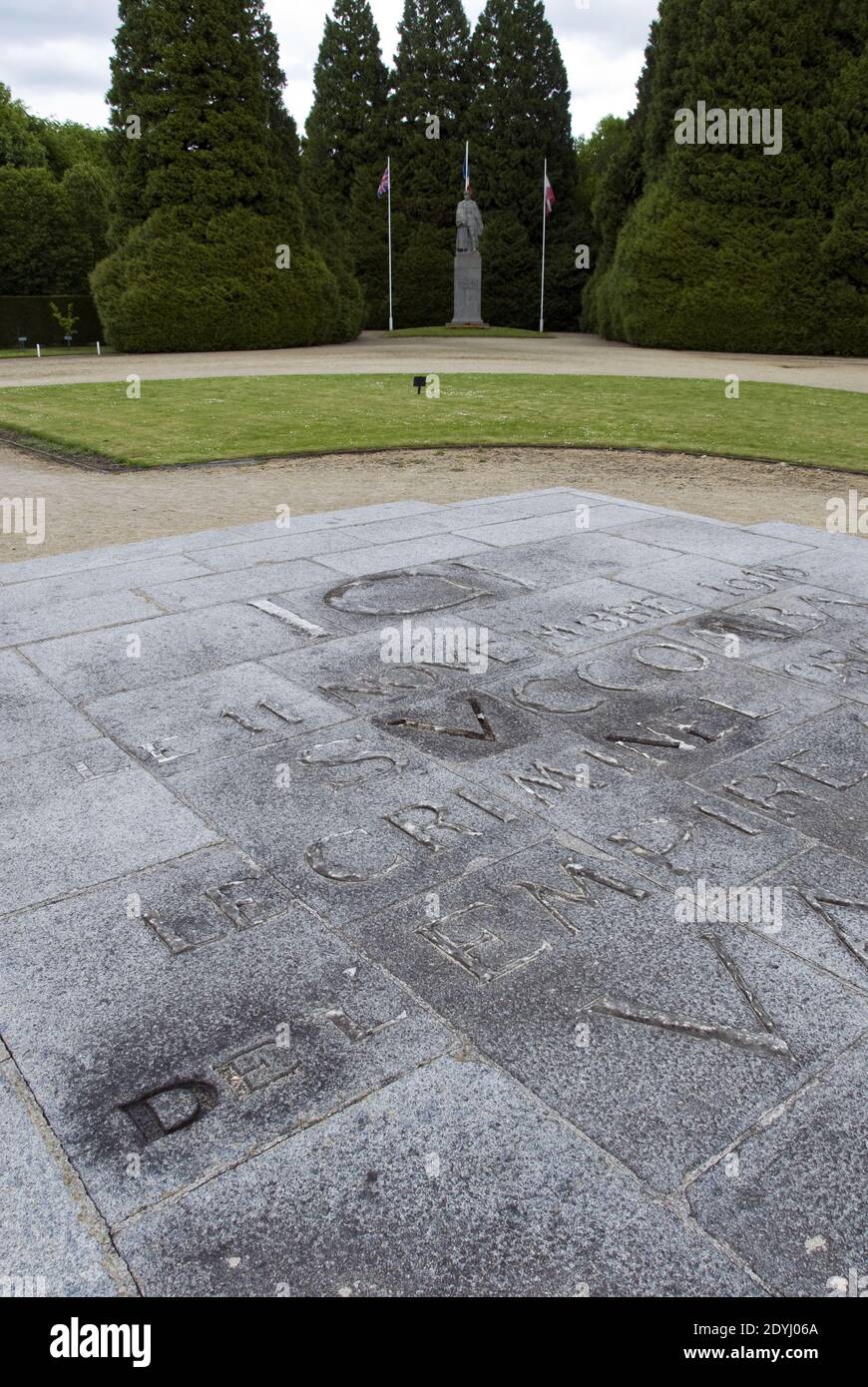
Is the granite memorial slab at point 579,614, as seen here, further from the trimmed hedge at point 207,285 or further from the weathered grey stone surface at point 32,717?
the trimmed hedge at point 207,285

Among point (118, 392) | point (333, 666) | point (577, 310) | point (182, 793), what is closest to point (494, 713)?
point (333, 666)

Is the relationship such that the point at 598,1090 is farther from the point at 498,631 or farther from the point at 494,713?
the point at 498,631

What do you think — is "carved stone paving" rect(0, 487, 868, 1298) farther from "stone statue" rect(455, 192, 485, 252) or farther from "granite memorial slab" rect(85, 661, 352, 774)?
"stone statue" rect(455, 192, 485, 252)

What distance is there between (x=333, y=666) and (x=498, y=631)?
127cm

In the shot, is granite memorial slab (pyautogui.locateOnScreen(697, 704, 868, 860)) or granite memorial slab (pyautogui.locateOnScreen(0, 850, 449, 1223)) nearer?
granite memorial slab (pyautogui.locateOnScreen(0, 850, 449, 1223))

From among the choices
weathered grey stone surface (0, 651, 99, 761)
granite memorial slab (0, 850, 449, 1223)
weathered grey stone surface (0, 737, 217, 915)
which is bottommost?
granite memorial slab (0, 850, 449, 1223)

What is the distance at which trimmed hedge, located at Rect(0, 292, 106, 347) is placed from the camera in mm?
42250

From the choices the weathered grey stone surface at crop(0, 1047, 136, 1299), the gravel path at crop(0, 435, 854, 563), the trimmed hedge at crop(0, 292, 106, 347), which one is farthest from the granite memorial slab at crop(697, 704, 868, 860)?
the trimmed hedge at crop(0, 292, 106, 347)

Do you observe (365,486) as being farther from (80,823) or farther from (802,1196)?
(802,1196)

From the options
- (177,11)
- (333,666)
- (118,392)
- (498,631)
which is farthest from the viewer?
(177,11)

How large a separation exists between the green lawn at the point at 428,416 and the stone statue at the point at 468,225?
2277 cm

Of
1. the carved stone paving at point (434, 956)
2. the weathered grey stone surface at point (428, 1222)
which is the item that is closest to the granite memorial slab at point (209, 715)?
the carved stone paving at point (434, 956)

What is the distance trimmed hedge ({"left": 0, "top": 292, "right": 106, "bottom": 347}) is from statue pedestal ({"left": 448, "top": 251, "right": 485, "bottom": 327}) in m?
15.8

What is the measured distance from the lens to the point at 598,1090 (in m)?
3.12
